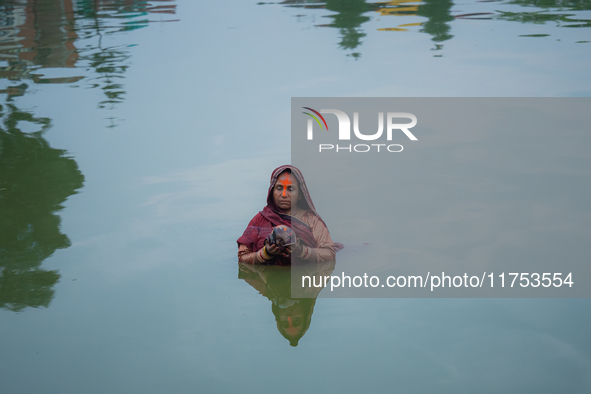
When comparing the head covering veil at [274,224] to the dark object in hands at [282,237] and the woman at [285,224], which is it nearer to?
the woman at [285,224]

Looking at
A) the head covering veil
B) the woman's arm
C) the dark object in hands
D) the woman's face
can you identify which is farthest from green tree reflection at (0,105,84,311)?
the woman's face

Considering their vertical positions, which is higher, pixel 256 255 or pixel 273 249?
pixel 273 249

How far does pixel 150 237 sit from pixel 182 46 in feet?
21.6

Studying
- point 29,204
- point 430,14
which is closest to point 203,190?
point 29,204

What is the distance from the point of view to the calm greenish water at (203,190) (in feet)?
12.3

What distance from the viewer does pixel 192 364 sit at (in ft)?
12.4

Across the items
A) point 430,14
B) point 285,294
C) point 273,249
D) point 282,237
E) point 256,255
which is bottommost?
point 285,294

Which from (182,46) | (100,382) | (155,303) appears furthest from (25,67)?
(100,382)

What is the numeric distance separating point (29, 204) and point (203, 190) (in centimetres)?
183

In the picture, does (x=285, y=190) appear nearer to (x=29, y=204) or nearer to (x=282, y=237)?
(x=282, y=237)

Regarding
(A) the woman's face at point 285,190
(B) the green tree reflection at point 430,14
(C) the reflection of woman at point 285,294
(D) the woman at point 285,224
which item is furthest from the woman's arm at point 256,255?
(B) the green tree reflection at point 430,14

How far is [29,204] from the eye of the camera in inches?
246

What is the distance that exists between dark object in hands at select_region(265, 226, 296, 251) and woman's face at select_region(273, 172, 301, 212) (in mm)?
441

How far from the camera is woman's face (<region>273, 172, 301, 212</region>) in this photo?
4.80 m
